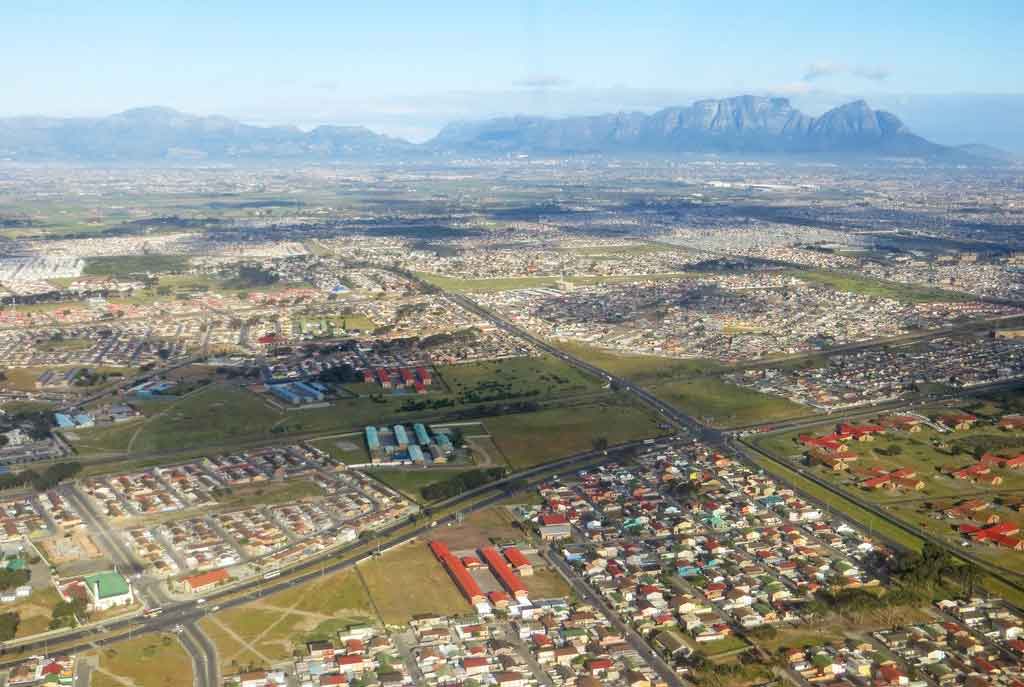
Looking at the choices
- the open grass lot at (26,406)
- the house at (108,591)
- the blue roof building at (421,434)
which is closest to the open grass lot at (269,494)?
the blue roof building at (421,434)

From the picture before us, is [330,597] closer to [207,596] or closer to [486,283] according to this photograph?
[207,596]

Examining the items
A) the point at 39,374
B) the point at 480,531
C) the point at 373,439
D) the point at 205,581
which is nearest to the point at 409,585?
the point at 480,531

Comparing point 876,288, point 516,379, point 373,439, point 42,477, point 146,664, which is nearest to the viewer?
point 146,664

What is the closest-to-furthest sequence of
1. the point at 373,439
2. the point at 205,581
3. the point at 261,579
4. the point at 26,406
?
the point at 205,581
the point at 261,579
the point at 373,439
the point at 26,406

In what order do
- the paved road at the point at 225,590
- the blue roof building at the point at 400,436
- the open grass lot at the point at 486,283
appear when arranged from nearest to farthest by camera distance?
1. the paved road at the point at 225,590
2. the blue roof building at the point at 400,436
3. the open grass lot at the point at 486,283

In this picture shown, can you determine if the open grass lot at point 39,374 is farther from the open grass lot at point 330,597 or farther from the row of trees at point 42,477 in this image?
the open grass lot at point 330,597

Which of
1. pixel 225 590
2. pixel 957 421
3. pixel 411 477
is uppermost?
pixel 957 421

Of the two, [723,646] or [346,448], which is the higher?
[346,448]
